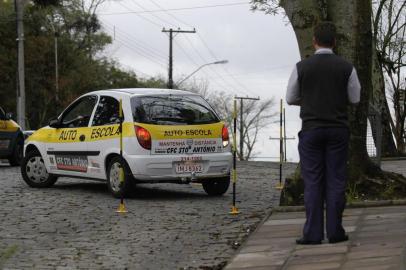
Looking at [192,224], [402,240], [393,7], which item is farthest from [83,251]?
[393,7]

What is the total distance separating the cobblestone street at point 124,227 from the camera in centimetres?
670

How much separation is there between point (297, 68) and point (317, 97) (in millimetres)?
303

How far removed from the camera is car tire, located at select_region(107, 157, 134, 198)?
10.6 metres

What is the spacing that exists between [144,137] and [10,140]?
30.6 ft

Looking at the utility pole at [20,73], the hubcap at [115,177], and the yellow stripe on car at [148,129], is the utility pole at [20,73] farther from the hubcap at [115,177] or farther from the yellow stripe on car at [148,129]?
the hubcap at [115,177]

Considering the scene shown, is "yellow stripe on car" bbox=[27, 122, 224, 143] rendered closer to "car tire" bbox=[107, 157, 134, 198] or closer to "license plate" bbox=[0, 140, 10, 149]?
"car tire" bbox=[107, 157, 134, 198]

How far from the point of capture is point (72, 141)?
38.9 feet

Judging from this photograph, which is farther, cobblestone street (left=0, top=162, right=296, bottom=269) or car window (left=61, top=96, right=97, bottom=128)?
car window (left=61, top=96, right=97, bottom=128)

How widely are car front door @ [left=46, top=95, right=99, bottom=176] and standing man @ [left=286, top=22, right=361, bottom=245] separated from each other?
18.9 feet

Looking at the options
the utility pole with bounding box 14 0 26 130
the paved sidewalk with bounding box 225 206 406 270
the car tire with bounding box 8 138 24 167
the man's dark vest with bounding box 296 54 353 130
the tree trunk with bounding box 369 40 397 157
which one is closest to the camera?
the paved sidewalk with bounding box 225 206 406 270

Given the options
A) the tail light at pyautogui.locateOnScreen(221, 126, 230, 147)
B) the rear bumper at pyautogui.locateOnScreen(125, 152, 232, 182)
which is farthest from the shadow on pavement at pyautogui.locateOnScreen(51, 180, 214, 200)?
the tail light at pyautogui.locateOnScreen(221, 126, 230, 147)

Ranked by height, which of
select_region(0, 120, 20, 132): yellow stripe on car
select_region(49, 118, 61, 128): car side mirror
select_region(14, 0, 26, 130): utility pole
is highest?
select_region(14, 0, 26, 130): utility pole

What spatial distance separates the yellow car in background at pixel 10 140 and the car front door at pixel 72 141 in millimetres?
6633

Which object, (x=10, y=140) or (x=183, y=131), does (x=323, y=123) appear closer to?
(x=183, y=131)
